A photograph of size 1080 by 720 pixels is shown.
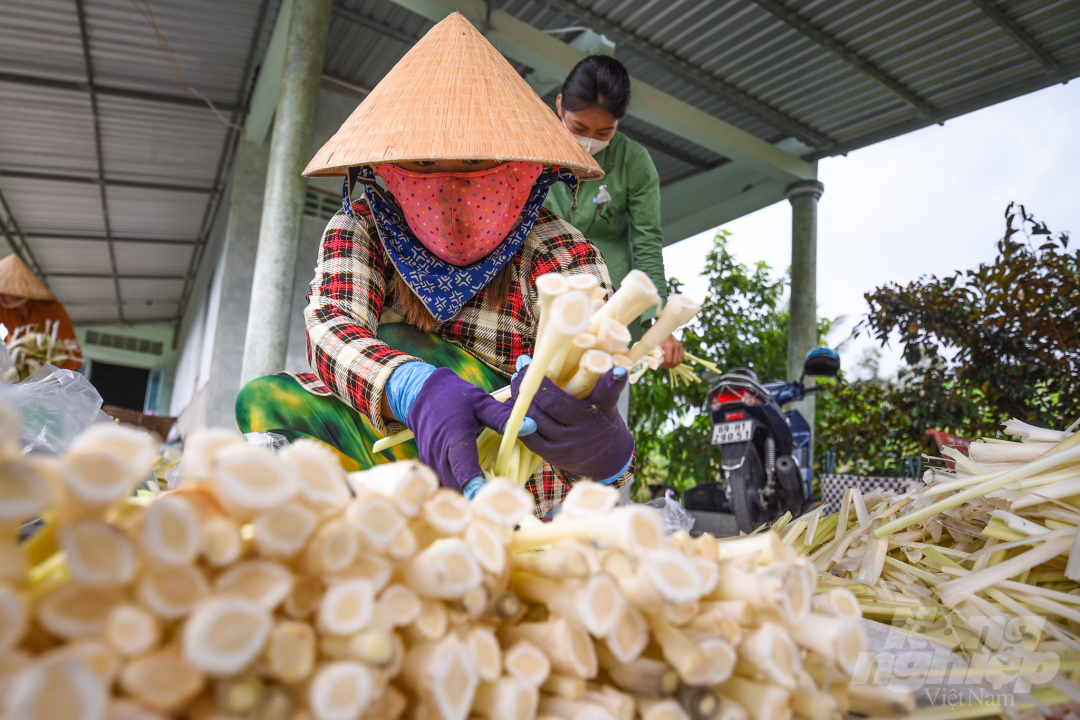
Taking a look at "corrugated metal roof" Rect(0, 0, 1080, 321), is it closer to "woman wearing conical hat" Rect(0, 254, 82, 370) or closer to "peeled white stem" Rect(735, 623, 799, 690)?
"woman wearing conical hat" Rect(0, 254, 82, 370)

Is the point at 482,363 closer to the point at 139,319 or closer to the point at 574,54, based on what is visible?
the point at 574,54

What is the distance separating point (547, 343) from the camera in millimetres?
807

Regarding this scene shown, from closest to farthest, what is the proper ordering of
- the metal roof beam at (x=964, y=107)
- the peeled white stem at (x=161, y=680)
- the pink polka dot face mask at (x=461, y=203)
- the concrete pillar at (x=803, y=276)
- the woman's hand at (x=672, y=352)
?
the peeled white stem at (x=161, y=680)
the pink polka dot face mask at (x=461, y=203)
the woman's hand at (x=672, y=352)
the metal roof beam at (x=964, y=107)
the concrete pillar at (x=803, y=276)

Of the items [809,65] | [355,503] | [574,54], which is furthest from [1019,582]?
[809,65]

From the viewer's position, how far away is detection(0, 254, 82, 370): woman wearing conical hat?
409 cm

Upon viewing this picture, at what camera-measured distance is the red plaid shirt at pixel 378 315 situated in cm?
121

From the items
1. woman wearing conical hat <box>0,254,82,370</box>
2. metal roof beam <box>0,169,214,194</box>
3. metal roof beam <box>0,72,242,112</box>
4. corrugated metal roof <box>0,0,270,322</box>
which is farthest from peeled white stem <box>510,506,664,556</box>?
metal roof beam <box>0,169,214,194</box>

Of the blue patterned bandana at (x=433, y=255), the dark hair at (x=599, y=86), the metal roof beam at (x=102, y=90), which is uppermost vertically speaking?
the metal roof beam at (x=102, y=90)

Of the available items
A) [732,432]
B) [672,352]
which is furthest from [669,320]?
[732,432]

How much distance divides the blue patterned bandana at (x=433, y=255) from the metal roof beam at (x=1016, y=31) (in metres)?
4.91

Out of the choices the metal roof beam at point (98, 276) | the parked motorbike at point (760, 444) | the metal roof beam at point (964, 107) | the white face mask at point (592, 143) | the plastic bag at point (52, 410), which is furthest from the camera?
the metal roof beam at point (98, 276)

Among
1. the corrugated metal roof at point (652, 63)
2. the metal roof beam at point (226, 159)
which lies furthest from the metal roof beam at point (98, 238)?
the corrugated metal roof at point (652, 63)

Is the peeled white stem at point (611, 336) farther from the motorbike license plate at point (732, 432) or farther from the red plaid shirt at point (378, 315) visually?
the motorbike license plate at point (732, 432)

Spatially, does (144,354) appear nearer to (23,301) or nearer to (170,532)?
(23,301)
